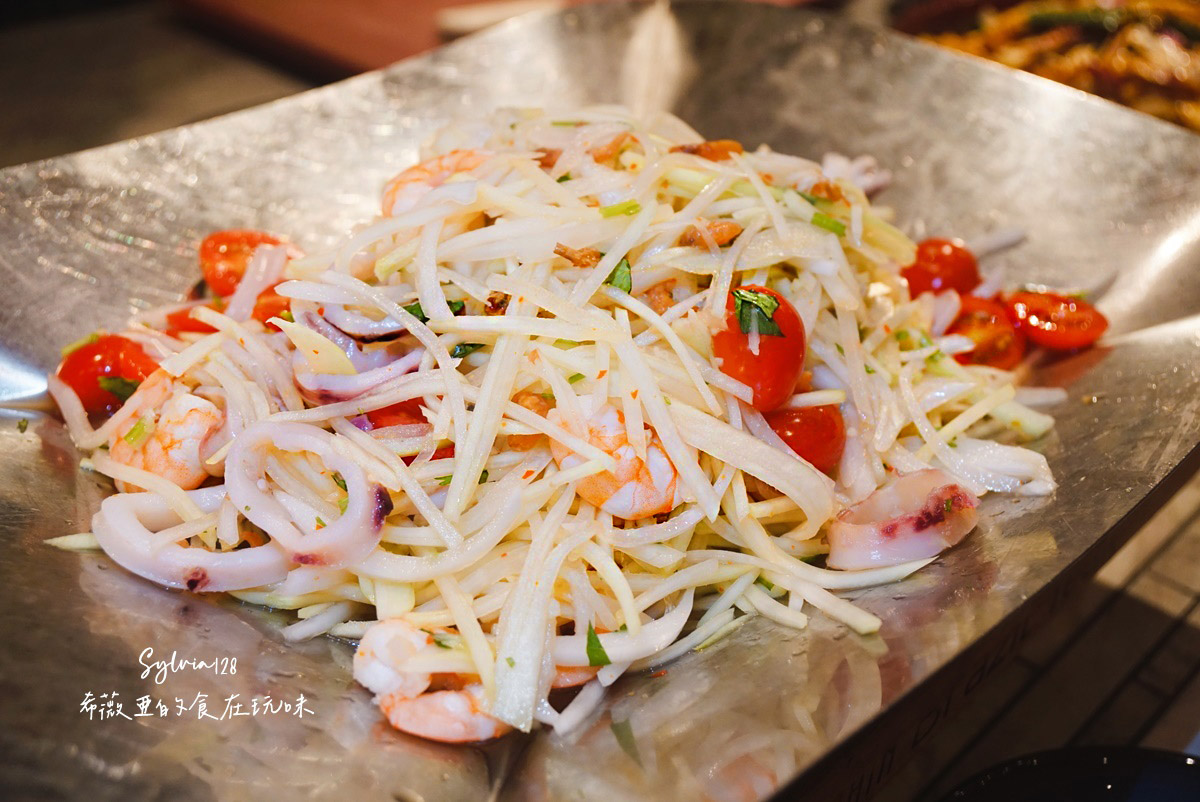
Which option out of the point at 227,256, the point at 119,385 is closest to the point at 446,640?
the point at 119,385

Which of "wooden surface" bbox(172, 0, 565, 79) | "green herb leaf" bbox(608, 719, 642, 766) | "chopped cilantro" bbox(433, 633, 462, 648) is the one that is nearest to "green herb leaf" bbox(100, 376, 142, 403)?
"chopped cilantro" bbox(433, 633, 462, 648)

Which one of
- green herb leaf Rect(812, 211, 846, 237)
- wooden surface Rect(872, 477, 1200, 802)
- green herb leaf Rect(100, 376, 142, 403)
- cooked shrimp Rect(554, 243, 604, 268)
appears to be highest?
Answer: green herb leaf Rect(812, 211, 846, 237)

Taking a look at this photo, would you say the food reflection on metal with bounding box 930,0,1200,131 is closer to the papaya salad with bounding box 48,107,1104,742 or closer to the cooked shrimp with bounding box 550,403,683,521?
the papaya salad with bounding box 48,107,1104,742

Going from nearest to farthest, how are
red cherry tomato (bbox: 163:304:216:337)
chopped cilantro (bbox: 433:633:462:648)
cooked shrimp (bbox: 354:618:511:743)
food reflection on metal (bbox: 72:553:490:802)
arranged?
food reflection on metal (bbox: 72:553:490:802), cooked shrimp (bbox: 354:618:511:743), chopped cilantro (bbox: 433:633:462:648), red cherry tomato (bbox: 163:304:216:337)

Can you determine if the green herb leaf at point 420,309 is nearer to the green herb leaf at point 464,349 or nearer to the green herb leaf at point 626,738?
the green herb leaf at point 464,349

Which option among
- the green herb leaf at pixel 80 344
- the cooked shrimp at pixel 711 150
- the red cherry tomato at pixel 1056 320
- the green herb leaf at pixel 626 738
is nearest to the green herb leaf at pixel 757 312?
the cooked shrimp at pixel 711 150

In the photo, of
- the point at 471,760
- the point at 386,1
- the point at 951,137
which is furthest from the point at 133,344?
Result: the point at 386,1

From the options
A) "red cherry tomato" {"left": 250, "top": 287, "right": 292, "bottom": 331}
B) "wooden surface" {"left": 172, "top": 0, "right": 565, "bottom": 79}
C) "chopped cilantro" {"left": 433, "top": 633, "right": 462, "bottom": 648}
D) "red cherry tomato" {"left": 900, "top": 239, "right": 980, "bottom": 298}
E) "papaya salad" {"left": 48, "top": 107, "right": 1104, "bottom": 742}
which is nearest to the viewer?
"chopped cilantro" {"left": 433, "top": 633, "right": 462, "bottom": 648}
